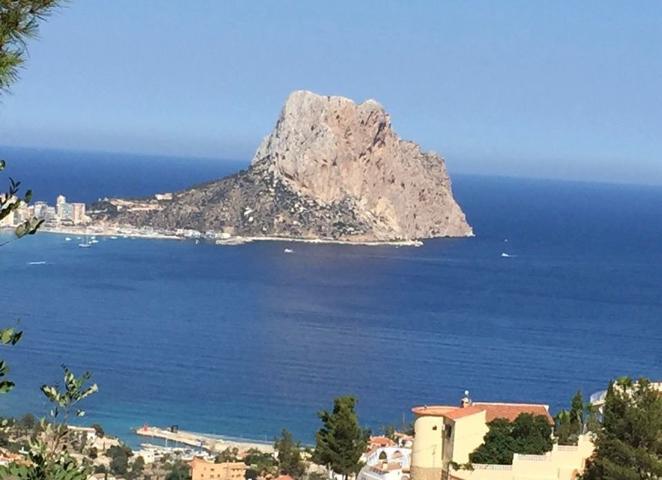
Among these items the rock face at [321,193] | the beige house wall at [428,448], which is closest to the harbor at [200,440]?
the beige house wall at [428,448]

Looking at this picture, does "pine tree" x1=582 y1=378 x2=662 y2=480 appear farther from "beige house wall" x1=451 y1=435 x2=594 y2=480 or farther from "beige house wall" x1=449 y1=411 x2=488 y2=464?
"beige house wall" x1=449 y1=411 x2=488 y2=464

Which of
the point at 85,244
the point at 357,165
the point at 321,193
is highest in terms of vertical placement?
the point at 357,165

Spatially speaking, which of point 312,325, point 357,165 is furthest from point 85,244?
point 312,325

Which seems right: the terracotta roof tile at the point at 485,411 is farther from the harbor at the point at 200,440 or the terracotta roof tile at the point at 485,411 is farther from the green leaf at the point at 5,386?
the harbor at the point at 200,440

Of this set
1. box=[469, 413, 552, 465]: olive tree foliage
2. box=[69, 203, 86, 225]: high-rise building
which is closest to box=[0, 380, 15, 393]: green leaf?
box=[469, 413, 552, 465]: olive tree foliage

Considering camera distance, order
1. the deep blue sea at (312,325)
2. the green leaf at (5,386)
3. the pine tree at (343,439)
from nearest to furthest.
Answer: the green leaf at (5,386)
the pine tree at (343,439)
the deep blue sea at (312,325)

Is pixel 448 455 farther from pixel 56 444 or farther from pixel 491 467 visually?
pixel 56 444

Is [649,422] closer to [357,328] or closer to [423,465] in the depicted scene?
[423,465]
